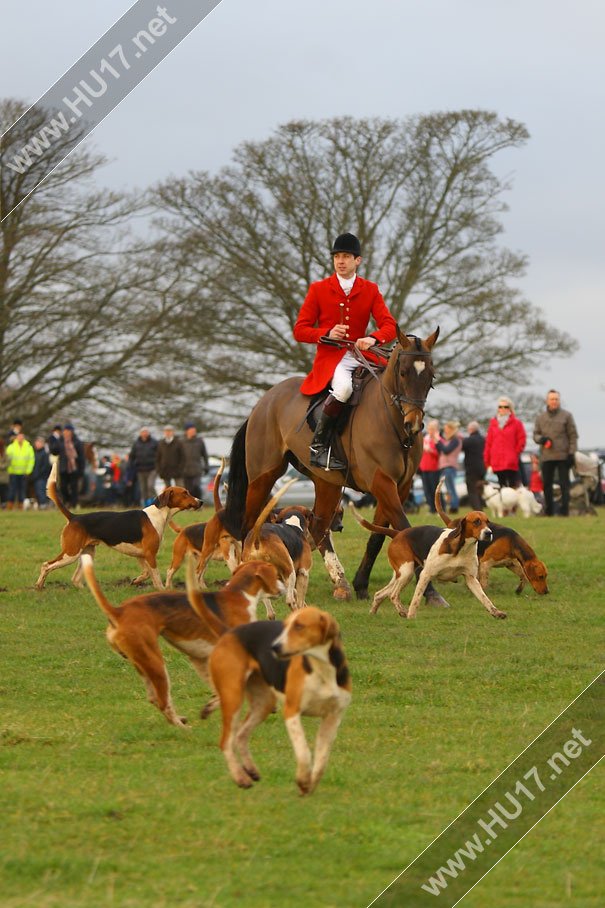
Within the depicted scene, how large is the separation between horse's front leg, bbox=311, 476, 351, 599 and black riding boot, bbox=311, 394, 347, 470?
23.2 inches

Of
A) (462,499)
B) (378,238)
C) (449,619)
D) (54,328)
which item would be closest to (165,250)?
(54,328)

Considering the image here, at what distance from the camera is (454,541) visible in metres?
11.0

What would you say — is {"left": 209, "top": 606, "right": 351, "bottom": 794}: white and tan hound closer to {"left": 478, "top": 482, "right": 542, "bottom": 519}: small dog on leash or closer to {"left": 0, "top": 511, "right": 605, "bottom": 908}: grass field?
{"left": 0, "top": 511, "right": 605, "bottom": 908}: grass field

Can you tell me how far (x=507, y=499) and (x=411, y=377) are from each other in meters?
15.2

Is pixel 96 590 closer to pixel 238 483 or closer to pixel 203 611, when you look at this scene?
pixel 203 611

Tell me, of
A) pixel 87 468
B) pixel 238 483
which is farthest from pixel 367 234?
pixel 238 483

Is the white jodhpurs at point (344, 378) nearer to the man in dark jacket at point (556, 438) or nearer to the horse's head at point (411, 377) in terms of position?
the horse's head at point (411, 377)

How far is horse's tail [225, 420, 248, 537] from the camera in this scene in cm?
1254

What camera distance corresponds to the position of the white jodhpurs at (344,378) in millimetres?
11719

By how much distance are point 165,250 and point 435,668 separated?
92.1ft

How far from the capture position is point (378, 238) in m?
39.8

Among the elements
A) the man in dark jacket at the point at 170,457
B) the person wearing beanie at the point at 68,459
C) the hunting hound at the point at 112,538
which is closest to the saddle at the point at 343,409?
the hunting hound at the point at 112,538

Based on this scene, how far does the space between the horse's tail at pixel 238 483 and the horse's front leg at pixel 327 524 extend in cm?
64

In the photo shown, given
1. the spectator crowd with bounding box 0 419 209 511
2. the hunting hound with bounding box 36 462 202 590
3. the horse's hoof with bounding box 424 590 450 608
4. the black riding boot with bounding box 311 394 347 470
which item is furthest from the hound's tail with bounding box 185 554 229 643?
the spectator crowd with bounding box 0 419 209 511
